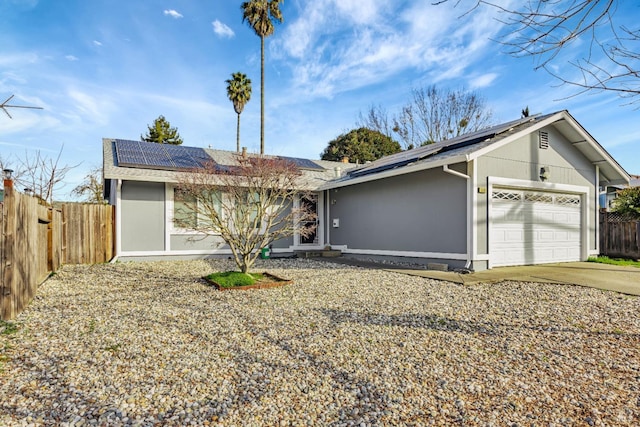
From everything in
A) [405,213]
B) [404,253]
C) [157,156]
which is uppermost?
[157,156]

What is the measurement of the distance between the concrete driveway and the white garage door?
A: 44 cm

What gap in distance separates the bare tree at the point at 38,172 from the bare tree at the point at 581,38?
14665 millimetres

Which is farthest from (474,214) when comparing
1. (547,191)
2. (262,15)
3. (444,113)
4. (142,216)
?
(444,113)

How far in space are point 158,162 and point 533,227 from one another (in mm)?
11118

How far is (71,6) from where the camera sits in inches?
325

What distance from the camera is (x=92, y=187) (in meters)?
19.4

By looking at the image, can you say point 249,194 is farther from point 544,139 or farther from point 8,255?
point 544,139

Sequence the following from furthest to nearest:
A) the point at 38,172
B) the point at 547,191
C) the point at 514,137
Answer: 1. the point at 38,172
2. the point at 547,191
3. the point at 514,137

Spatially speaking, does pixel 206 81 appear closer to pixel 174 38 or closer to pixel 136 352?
pixel 174 38

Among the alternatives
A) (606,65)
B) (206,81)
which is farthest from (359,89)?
(606,65)

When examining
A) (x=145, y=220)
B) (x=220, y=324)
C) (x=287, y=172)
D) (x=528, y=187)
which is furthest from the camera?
(x=145, y=220)

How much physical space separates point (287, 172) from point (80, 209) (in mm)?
6155

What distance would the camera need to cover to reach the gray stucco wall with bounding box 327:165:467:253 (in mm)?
8875

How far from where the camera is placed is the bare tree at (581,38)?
2891 mm
